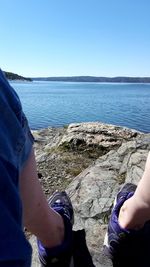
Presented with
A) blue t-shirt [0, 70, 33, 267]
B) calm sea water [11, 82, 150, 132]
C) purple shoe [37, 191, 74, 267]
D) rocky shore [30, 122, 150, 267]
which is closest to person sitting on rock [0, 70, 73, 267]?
blue t-shirt [0, 70, 33, 267]

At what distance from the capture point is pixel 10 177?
101cm

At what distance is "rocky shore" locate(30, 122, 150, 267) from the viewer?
3.23 metres

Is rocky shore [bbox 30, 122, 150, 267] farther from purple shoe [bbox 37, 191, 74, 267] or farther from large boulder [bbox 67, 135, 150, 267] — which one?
purple shoe [bbox 37, 191, 74, 267]

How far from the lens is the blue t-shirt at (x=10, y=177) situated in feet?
3.21

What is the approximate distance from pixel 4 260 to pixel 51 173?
3.89 m

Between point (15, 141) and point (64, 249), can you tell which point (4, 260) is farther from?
point (64, 249)

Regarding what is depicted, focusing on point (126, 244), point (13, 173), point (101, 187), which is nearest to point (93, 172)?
point (101, 187)

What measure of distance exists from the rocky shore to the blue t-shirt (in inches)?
68.6

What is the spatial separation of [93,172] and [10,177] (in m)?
3.36

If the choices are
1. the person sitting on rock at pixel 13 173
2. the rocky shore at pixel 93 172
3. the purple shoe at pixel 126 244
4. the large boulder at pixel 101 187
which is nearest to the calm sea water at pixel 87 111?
the rocky shore at pixel 93 172

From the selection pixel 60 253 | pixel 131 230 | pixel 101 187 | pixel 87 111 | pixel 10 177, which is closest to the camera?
pixel 10 177

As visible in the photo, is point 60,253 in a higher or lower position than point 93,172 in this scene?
higher

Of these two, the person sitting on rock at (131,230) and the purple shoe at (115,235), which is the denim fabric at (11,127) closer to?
the person sitting on rock at (131,230)

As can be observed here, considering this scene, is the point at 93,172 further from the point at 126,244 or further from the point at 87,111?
the point at 87,111
